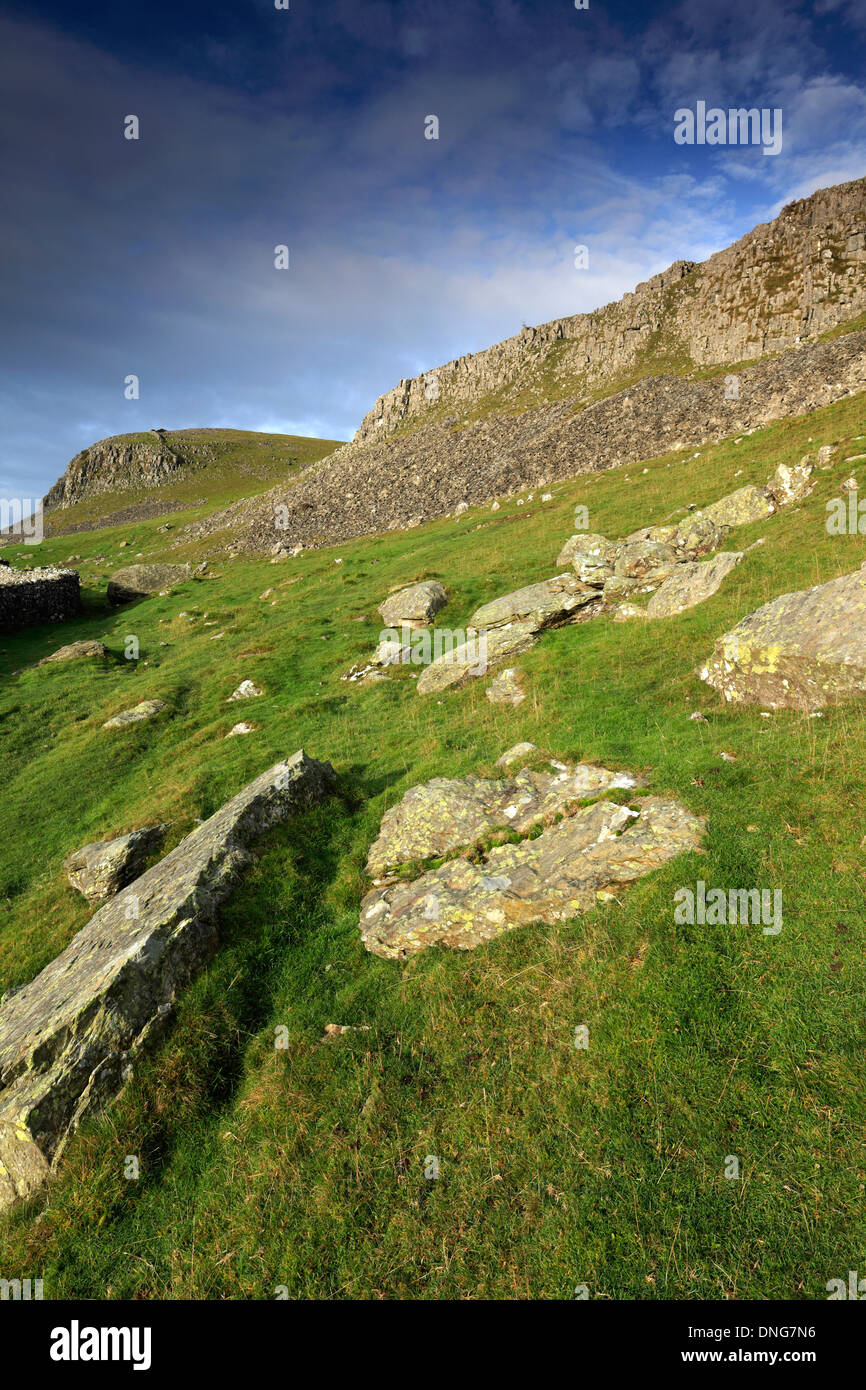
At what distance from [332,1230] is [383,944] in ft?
14.6

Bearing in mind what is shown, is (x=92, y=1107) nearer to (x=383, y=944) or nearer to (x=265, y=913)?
(x=265, y=913)

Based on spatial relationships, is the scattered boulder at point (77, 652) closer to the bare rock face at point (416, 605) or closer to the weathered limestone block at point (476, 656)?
the bare rock face at point (416, 605)

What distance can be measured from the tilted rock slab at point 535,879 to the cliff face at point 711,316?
291 ft

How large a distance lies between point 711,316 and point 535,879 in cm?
10628

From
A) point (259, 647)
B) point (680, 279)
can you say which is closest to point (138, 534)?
point (259, 647)

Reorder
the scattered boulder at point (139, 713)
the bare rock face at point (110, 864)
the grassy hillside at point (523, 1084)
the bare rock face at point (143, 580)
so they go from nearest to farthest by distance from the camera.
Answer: the grassy hillside at point (523, 1084)
the bare rock face at point (110, 864)
the scattered boulder at point (139, 713)
the bare rock face at point (143, 580)

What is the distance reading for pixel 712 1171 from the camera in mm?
5914

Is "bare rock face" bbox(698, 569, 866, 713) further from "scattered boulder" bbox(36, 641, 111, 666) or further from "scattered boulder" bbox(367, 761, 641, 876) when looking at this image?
"scattered boulder" bbox(36, 641, 111, 666)

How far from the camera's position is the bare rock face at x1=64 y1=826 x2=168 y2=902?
14.8 m

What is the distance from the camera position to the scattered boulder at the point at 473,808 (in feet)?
40.5

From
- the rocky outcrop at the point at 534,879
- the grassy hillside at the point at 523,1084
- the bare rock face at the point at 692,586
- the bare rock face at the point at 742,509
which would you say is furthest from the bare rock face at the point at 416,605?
the rocky outcrop at the point at 534,879

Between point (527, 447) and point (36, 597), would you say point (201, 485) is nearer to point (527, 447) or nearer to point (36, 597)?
point (527, 447)

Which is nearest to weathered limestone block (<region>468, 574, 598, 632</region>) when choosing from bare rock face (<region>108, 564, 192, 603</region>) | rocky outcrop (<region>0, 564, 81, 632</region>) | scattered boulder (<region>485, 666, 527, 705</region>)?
scattered boulder (<region>485, 666, 527, 705</region>)

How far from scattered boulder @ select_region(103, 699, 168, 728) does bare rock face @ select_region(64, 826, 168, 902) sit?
12708 mm
